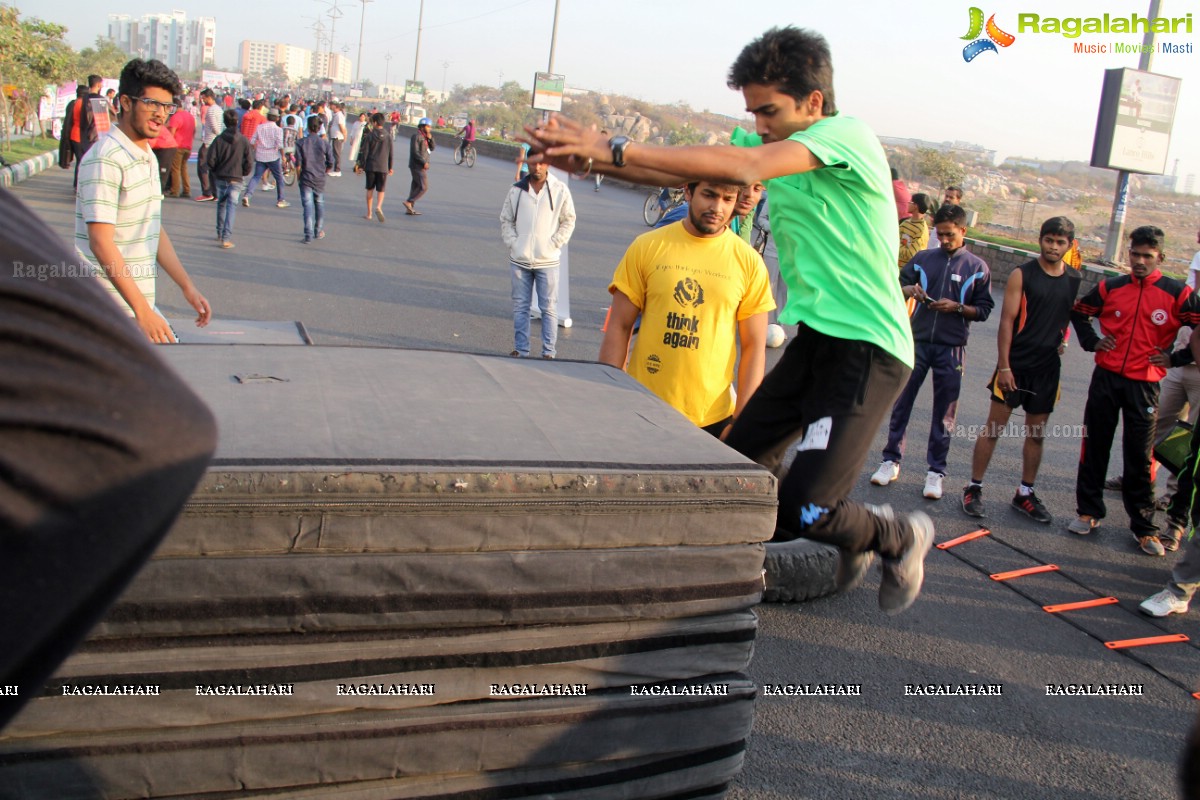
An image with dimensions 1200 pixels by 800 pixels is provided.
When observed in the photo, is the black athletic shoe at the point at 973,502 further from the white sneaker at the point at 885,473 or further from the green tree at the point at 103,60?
the green tree at the point at 103,60

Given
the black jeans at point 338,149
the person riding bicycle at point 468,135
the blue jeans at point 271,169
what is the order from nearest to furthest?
the blue jeans at point 271,169 → the black jeans at point 338,149 → the person riding bicycle at point 468,135

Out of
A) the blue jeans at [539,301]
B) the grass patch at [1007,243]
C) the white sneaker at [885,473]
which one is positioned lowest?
the white sneaker at [885,473]

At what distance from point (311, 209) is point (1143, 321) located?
39.3 ft

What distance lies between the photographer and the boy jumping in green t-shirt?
329cm

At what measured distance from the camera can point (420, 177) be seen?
1917cm

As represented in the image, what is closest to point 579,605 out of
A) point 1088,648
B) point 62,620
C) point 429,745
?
point 429,745

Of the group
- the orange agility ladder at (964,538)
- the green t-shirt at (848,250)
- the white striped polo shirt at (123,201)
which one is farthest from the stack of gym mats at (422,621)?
the orange agility ladder at (964,538)

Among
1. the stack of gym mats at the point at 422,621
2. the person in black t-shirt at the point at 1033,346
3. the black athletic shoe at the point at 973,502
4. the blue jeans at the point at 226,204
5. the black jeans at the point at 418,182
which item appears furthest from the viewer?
the black jeans at the point at 418,182

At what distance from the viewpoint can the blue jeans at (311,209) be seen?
581 inches

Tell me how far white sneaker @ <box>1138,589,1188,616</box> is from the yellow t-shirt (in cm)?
241

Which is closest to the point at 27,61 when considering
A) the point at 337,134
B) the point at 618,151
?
the point at 337,134

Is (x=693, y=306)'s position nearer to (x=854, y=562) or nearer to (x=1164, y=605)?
(x=854, y=562)

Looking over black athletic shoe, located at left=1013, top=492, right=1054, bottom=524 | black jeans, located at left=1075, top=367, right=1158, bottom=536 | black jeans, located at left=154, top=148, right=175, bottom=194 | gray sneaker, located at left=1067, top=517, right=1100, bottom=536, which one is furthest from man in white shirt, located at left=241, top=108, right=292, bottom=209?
gray sneaker, located at left=1067, top=517, right=1100, bottom=536

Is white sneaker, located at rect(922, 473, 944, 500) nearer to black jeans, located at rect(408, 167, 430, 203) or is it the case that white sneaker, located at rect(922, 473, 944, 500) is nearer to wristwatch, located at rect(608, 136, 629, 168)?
wristwatch, located at rect(608, 136, 629, 168)
